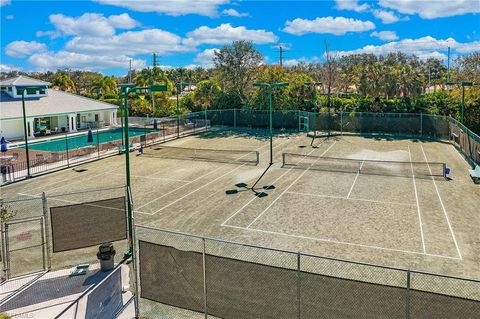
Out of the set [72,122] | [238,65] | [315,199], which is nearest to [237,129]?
[238,65]

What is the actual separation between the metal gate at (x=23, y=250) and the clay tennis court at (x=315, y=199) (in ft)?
15.2

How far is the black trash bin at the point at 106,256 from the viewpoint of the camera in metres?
14.3

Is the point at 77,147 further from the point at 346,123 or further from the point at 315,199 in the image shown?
the point at 315,199

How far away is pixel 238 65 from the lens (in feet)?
189

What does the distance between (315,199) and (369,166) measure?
987cm

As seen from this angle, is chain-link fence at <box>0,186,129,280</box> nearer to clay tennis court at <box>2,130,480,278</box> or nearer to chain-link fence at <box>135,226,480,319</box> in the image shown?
chain-link fence at <box>135,226,480,319</box>

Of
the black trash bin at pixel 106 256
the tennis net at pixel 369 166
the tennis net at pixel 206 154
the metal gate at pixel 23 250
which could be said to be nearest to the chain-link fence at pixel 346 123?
the tennis net at pixel 369 166

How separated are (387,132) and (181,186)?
3040 cm

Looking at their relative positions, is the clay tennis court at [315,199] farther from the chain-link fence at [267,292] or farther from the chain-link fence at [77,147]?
the chain-link fence at [267,292]

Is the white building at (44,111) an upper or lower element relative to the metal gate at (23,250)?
upper

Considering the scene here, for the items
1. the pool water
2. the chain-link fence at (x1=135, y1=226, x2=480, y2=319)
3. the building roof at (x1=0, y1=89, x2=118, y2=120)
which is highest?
the building roof at (x1=0, y1=89, x2=118, y2=120)

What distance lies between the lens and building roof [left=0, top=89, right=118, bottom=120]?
1841 inches

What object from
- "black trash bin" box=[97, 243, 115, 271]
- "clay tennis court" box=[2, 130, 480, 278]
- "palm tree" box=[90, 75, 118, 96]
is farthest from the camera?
"palm tree" box=[90, 75, 118, 96]

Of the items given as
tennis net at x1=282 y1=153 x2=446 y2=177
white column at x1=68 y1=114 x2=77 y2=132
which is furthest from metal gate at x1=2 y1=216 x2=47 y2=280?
white column at x1=68 y1=114 x2=77 y2=132
